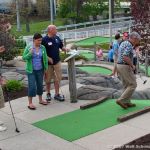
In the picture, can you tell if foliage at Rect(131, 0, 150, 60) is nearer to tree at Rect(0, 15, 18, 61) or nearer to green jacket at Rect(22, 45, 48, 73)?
green jacket at Rect(22, 45, 48, 73)

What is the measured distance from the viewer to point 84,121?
25.6ft

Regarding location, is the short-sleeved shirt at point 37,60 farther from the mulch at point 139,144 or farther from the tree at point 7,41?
the tree at point 7,41

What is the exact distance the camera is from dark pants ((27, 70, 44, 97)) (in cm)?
862

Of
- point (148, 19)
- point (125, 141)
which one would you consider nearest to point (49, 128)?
point (125, 141)

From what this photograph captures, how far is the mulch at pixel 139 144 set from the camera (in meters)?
6.52

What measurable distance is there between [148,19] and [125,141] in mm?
5840

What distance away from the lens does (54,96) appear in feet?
31.1

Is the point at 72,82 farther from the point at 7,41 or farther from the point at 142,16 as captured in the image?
the point at 7,41

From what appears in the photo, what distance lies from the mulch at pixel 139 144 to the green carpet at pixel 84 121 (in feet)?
2.56

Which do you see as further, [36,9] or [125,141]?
[36,9]

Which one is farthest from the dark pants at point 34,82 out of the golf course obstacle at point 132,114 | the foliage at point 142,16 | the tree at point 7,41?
the tree at point 7,41

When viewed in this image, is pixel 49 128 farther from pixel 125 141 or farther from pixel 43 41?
pixel 43 41

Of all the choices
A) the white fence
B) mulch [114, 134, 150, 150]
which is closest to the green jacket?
mulch [114, 134, 150, 150]

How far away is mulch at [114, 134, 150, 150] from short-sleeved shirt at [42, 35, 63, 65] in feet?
9.85
